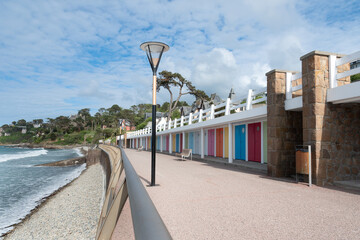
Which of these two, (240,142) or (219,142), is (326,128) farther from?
(219,142)

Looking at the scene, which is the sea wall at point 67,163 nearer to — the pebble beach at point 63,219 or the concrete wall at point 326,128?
the pebble beach at point 63,219

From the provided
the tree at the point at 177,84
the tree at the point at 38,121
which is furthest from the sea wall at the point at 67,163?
the tree at the point at 38,121

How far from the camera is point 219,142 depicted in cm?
1431

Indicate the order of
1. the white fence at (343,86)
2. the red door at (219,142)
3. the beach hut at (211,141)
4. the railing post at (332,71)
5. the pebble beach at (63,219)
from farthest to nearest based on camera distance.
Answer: the beach hut at (211,141), the red door at (219,142), the pebble beach at (63,219), the railing post at (332,71), the white fence at (343,86)

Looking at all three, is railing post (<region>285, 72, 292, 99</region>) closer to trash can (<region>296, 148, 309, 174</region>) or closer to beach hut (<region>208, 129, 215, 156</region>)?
trash can (<region>296, 148, 309, 174</region>)

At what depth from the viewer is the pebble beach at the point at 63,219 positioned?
793cm

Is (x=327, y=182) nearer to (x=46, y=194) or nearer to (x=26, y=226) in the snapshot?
(x=26, y=226)

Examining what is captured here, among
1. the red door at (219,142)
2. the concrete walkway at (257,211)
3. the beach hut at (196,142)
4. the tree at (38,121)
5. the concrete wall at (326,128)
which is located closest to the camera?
the concrete walkway at (257,211)

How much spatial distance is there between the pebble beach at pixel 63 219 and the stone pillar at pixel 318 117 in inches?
266

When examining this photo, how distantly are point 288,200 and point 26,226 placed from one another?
8.98 m

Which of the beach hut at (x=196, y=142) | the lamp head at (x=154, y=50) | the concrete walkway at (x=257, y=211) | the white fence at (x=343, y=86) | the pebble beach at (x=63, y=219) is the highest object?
the lamp head at (x=154, y=50)

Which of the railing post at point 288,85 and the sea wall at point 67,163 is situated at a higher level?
the railing post at point 288,85

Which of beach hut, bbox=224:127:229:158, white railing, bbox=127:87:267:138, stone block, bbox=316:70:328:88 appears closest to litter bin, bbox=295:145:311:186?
stone block, bbox=316:70:328:88

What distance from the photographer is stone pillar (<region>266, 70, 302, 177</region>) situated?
7.32 meters
